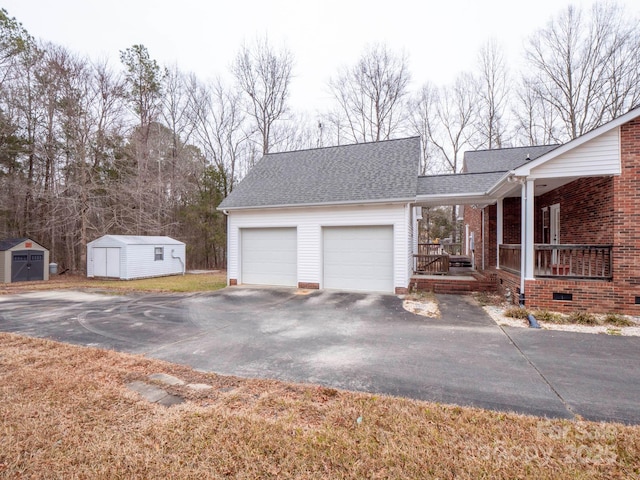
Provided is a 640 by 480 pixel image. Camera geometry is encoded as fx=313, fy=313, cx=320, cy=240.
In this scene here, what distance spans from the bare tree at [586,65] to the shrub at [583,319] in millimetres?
17593

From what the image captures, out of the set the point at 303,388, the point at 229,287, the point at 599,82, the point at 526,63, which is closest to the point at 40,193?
the point at 229,287

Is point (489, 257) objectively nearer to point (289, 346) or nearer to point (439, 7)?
point (289, 346)

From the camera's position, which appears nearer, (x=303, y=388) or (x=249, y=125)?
(x=303, y=388)

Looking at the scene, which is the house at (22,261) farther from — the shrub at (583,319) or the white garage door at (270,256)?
the shrub at (583,319)

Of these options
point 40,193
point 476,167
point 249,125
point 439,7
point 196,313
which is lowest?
point 196,313

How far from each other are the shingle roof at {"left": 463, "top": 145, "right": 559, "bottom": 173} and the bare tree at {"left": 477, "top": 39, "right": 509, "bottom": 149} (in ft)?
30.6

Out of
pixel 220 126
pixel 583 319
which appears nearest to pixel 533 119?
pixel 583 319

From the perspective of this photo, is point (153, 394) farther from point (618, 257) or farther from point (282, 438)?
point (618, 257)

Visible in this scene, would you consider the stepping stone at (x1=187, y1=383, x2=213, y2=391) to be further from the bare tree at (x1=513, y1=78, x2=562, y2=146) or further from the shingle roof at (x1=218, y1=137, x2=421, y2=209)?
the bare tree at (x1=513, y1=78, x2=562, y2=146)

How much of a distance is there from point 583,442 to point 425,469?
4.63ft

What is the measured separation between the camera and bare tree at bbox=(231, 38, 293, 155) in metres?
21.7

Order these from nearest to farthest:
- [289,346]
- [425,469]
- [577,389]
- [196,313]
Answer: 1. [425,469]
2. [577,389]
3. [289,346]
4. [196,313]

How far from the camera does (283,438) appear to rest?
2.57 m

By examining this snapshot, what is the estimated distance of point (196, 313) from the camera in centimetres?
762
